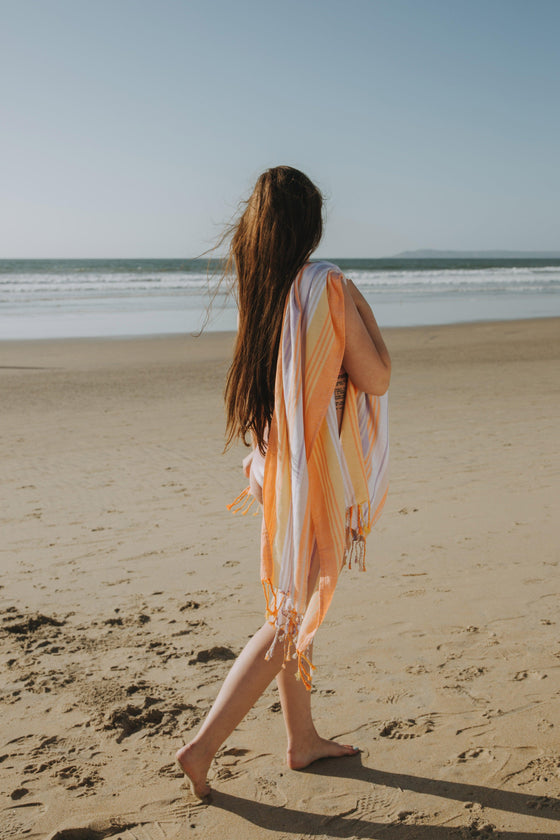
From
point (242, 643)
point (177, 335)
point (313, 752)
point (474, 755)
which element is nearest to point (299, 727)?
point (313, 752)

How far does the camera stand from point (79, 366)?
41.0 ft

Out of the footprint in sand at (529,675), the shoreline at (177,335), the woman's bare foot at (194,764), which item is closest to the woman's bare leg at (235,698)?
the woman's bare foot at (194,764)

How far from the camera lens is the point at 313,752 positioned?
241 centimetres

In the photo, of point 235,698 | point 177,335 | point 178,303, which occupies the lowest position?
point 235,698

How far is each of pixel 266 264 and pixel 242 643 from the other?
1858 mm

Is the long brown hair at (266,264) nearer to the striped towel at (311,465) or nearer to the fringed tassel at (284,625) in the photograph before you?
the striped towel at (311,465)

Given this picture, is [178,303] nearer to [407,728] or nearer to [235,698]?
[407,728]

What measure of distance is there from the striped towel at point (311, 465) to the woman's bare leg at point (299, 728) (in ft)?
0.67

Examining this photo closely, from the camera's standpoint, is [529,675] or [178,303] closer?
[529,675]

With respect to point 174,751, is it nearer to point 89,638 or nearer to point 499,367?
point 89,638

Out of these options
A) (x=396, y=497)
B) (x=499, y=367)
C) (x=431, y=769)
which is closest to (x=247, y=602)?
(x=431, y=769)

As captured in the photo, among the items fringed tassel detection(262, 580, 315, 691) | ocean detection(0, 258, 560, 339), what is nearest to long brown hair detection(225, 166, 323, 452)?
fringed tassel detection(262, 580, 315, 691)

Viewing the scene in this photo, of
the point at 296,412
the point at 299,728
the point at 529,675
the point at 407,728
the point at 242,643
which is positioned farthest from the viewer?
the point at 242,643

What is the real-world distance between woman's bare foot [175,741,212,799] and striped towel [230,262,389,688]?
409 millimetres
